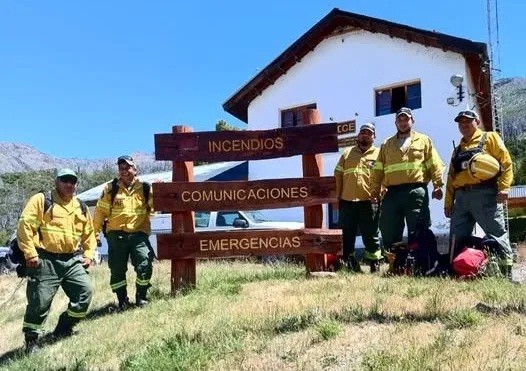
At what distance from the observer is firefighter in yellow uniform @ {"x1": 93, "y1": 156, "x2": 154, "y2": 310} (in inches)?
285

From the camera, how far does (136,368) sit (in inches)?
170

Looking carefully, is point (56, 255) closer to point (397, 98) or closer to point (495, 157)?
point (495, 157)

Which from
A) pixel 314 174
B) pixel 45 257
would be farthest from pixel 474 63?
pixel 45 257

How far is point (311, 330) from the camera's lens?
466 centimetres

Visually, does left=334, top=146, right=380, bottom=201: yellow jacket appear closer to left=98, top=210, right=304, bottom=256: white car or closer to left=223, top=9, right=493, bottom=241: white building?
left=98, top=210, right=304, bottom=256: white car

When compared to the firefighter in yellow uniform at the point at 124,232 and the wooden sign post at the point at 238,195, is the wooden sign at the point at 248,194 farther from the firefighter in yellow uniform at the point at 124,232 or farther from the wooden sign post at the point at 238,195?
the firefighter in yellow uniform at the point at 124,232

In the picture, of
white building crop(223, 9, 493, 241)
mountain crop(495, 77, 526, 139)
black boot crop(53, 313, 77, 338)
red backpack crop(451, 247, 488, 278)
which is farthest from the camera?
mountain crop(495, 77, 526, 139)

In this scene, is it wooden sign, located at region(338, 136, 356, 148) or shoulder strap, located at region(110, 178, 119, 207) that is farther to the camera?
wooden sign, located at region(338, 136, 356, 148)

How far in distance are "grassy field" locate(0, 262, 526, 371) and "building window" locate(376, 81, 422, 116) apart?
10.2m

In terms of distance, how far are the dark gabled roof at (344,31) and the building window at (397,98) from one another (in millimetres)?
1325

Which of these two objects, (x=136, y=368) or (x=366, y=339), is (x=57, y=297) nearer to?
(x=136, y=368)

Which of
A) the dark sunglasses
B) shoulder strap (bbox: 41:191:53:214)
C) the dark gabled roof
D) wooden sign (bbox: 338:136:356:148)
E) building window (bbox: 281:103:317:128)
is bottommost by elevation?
shoulder strap (bbox: 41:191:53:214)

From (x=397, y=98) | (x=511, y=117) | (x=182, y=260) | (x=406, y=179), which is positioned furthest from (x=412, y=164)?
(x=511, y=117)

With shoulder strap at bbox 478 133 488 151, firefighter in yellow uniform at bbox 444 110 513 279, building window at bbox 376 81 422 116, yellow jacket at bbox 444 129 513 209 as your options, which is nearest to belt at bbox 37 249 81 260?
firefighter in yellow uniform at bbox 444 110 513 279
